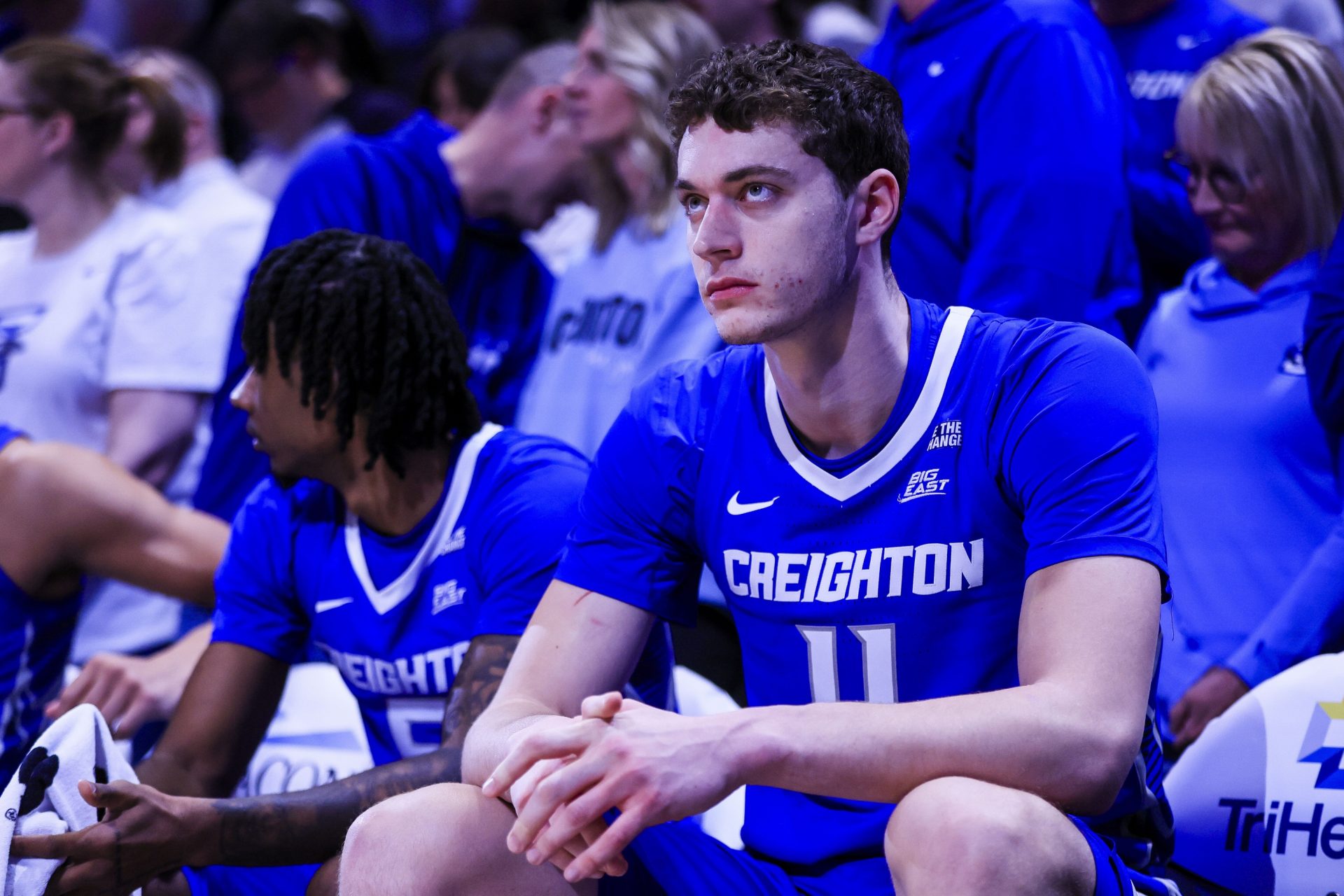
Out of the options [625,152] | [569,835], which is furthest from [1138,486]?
[625,152]

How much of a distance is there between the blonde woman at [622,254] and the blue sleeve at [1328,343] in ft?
4.01

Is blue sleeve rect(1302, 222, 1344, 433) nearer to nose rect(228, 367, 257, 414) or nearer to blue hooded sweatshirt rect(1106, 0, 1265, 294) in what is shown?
blue hooded sweatshirt rect(1106, 0, 1265, 294)

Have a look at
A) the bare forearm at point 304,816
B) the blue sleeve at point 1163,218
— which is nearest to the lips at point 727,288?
the bare forearm at point 304,816

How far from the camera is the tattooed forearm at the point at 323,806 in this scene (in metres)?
2.32

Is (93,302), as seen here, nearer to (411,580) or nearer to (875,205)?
(411,580)

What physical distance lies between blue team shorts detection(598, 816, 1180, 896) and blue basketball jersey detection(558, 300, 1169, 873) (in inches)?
1.3

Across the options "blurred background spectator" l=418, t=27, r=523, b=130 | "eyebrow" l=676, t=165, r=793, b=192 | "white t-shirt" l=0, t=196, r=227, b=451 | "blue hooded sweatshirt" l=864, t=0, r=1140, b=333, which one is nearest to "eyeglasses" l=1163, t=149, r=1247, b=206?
"blue hooded sweatshirt" l=864, t=0, r=1140, b=333

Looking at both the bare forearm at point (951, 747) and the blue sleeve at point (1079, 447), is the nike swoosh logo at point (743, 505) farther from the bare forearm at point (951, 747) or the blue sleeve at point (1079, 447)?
the bare forearm at point (951, 747)

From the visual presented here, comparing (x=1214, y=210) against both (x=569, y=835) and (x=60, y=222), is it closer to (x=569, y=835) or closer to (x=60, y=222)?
(x=569, y=835)

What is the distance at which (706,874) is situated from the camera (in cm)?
198

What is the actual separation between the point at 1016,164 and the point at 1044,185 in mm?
71

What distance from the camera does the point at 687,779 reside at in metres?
1.72

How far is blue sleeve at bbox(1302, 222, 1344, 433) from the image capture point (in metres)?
2.61

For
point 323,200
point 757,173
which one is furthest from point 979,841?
point 323,200
